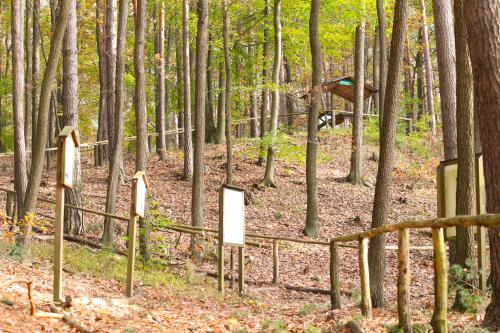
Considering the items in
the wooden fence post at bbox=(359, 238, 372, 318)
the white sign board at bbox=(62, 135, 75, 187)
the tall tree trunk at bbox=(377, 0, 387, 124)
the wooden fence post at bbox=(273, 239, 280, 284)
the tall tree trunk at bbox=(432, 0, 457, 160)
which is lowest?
the wooden fence post at bbox=(273, 239, 280, 284)

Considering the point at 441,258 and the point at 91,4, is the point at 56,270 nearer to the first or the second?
the point at 441,258

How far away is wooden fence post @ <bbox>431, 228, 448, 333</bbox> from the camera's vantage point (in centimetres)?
618

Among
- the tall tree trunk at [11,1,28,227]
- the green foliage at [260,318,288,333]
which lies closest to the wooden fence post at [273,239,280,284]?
the tall tree trunk at [11,1,28,227]

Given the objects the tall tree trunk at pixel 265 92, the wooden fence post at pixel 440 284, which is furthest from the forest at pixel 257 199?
the tall tree trunk at pixel 265 92

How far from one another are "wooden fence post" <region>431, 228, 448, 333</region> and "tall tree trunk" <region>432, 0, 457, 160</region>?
777cm

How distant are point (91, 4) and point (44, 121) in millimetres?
17573

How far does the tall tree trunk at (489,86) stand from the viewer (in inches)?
265

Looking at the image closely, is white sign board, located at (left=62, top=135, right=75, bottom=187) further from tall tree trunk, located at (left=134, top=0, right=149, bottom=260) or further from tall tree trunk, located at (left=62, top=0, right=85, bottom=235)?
tall tree trunk, located at (left=62, top=0, right=85, bottom=235)

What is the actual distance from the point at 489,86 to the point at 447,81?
704 cm

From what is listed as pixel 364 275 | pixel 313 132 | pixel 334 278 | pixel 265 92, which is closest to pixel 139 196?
pixel 334 278

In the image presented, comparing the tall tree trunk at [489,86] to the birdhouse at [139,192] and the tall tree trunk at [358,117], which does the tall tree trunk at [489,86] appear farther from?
the tall tree trunk at [358,117]

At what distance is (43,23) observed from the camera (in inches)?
1299

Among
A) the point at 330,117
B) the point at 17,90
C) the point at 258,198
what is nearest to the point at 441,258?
the point at 17,90

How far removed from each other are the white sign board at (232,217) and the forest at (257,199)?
0.04 m
